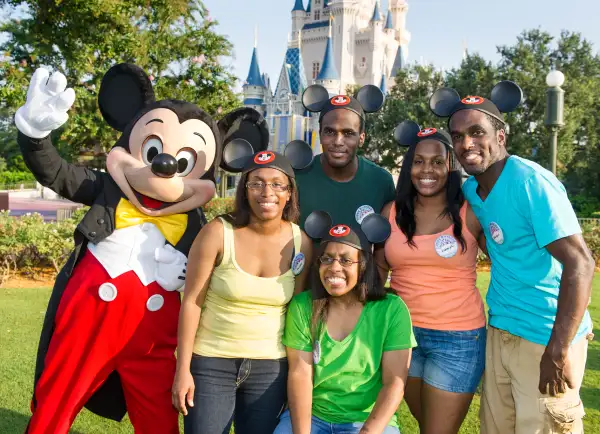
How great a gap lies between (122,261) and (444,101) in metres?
2.08

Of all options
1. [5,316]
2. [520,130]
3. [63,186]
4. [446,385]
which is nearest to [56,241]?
[5,316]

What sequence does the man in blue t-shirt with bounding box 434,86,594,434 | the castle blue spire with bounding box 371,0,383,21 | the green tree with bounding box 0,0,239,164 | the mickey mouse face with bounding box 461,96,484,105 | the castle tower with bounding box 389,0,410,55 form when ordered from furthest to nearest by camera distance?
the castle tower with bounding box 389,0,410,55 < the castle blue spire with bounding box 371,0,383,21 < the green tree with bounding box 0,0,239,164 < the mickey mouse face with bounding box 461,96,484,105 < the man in blue t-shirt with bounding box 434,86,594,434

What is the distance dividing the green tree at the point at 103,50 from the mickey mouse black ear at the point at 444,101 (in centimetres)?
1289

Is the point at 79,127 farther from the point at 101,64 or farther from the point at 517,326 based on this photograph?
the point at 517,326

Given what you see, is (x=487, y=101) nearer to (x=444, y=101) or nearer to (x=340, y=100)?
(x=444, y=101)

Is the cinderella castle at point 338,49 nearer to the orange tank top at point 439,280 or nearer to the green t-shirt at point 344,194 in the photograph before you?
the green t-shirt at point 344,194

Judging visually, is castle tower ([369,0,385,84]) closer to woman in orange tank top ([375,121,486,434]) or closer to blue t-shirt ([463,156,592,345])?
woman in orange tank top ([375,121,486,434])

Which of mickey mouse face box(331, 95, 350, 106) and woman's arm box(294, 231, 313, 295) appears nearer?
woman's arm box(294, 231, 313, 295)

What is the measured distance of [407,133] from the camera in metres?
3.32

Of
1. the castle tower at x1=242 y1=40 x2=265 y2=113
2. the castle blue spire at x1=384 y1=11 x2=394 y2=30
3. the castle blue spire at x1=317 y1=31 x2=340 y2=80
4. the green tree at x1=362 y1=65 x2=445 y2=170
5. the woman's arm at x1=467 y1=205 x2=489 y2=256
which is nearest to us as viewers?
the woman's arm at x1=467 y1=205 x2=489 y2=256

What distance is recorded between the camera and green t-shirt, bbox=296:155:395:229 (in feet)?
10.9

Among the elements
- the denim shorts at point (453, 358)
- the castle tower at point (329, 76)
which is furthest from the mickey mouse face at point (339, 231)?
the castle tower at point (329, 76)

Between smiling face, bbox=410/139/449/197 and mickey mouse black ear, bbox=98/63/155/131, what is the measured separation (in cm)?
181

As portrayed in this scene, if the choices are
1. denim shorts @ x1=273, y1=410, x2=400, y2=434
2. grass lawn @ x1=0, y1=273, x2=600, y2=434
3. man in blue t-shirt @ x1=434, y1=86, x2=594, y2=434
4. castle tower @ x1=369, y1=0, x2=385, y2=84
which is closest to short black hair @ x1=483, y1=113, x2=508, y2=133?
man in blue t-shirt @ x1=434, y1=86, x2=594, y2=434
